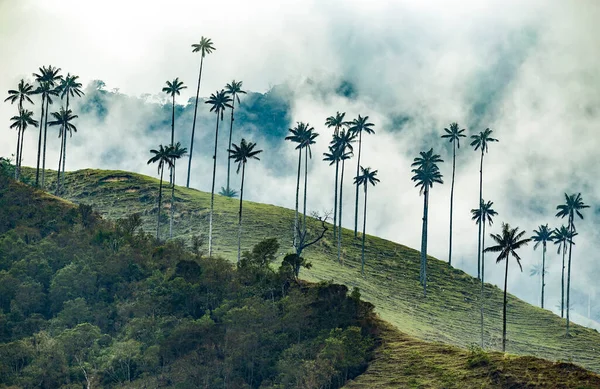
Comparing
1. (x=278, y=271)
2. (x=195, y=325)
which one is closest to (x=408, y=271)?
(x=278, y=271)

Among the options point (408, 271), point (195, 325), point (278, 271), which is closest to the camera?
point (195, 325)

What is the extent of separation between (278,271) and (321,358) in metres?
25.8

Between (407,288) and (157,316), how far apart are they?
61.1 m

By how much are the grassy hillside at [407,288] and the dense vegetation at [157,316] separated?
13567 millimetres

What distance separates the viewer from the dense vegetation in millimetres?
118500

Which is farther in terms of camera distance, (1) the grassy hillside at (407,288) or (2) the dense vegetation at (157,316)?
(1) the grassy hillside at (407,288)

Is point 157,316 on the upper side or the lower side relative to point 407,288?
lower

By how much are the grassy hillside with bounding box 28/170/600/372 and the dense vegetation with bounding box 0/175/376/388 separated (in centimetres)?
1357

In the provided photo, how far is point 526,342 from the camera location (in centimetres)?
14925

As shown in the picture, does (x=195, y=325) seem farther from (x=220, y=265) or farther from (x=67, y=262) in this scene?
(x=67, y=262)

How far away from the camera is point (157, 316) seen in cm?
13212

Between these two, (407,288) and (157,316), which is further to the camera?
(407,288)

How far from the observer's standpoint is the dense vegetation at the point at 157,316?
389 feet

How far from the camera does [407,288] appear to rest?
559 feet
